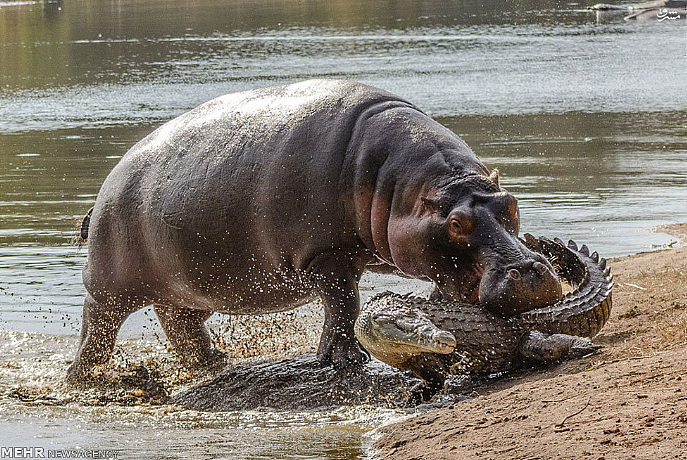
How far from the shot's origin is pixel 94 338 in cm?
713

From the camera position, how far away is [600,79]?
23.6 m

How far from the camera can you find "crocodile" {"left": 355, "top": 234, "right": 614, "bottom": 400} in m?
5.14

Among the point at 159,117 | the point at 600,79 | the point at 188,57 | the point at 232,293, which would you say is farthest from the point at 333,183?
the point at 188,57

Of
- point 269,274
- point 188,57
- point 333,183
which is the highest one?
point 333,183

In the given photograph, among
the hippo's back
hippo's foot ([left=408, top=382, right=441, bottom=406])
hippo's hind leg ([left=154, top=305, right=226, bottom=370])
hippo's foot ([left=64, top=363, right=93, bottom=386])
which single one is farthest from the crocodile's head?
hippo's foot ([left=64, top=363, right=93, bottom=386])

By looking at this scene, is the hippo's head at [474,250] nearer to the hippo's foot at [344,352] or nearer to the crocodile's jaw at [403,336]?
the crocodile's jaw at [403,336]

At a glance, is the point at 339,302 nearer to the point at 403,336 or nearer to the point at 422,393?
the point at 422,393

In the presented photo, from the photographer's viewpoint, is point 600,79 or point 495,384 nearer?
point 495,384

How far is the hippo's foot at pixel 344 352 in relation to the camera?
5965mm

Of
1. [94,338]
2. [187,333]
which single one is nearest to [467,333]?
[187,333]

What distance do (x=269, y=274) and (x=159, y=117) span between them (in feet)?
47.1

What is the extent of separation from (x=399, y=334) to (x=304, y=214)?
108 centimetres

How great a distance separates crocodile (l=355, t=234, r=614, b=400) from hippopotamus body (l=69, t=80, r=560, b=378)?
152mm

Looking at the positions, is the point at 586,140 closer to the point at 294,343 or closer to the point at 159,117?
the point at 159,117
